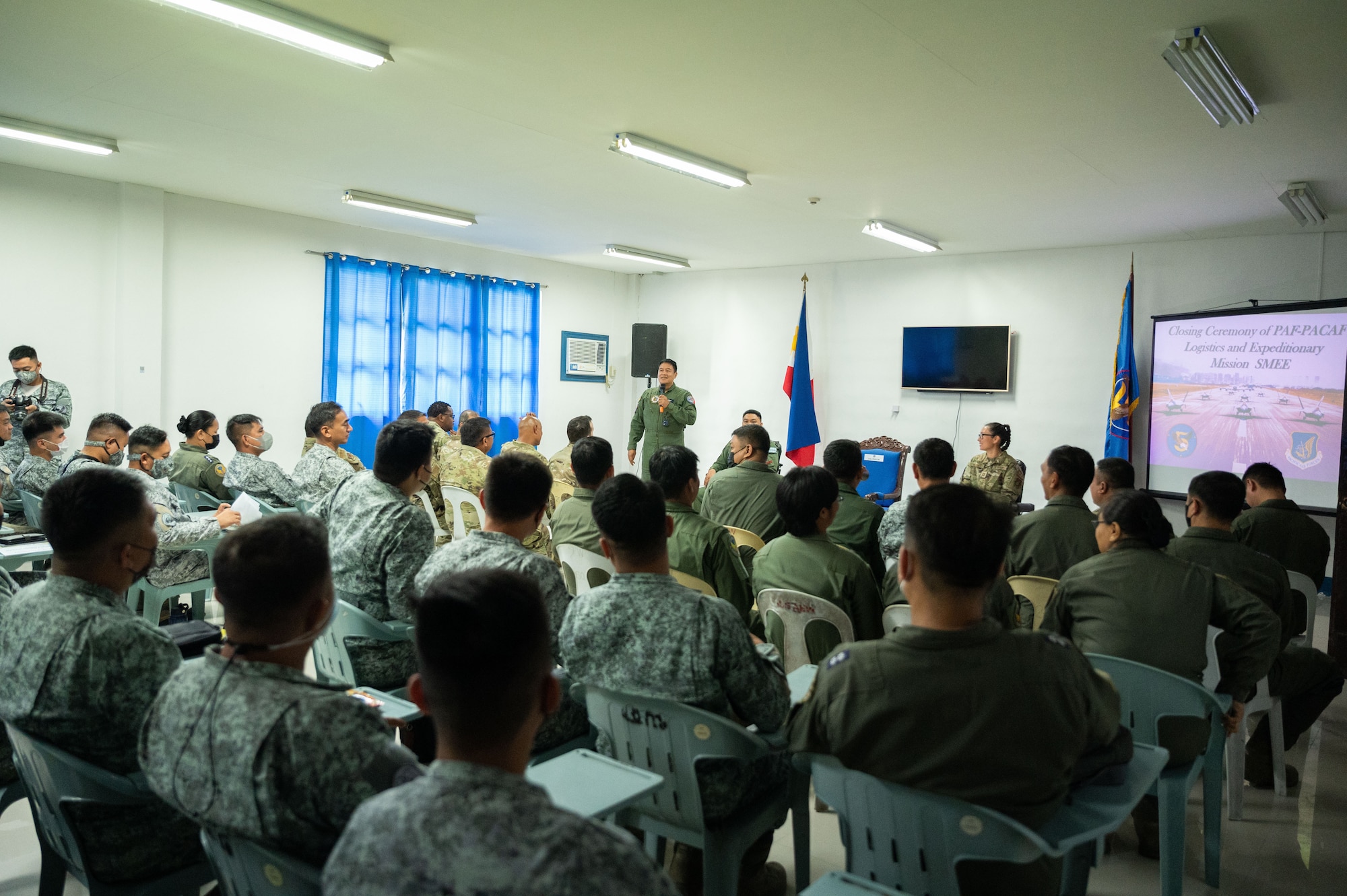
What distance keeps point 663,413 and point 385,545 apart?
240 inches

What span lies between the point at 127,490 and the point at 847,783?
5.37 feet

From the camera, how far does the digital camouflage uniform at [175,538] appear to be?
3.71m

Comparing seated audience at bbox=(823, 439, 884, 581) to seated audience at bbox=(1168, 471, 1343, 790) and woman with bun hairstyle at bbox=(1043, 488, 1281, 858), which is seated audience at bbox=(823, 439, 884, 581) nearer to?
seated audience at bbox=(1168, 471, 1343, 790)

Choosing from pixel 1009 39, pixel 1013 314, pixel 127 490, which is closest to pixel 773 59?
pixel 1009 39

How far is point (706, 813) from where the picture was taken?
1.95 metres

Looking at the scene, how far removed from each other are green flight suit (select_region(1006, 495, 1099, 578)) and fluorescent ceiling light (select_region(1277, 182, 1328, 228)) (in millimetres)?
3799

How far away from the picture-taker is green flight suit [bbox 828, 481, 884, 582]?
387cm

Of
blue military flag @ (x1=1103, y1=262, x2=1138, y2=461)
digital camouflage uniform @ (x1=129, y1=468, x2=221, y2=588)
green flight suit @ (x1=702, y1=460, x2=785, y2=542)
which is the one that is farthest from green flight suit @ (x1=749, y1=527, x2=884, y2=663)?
blue military flag @ (x1=1103, y1=262, x2=1138, y2=461)

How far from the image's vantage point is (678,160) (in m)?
5.52

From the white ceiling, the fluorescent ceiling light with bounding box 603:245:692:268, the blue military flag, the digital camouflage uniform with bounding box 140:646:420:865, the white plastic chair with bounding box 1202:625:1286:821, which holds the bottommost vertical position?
the white plastic chair with bounding box 1202:625:1286:821

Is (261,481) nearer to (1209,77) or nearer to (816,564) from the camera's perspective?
(816,564)

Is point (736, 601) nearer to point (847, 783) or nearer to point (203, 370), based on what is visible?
point (847, 783)

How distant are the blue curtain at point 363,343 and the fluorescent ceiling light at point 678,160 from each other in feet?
14.1

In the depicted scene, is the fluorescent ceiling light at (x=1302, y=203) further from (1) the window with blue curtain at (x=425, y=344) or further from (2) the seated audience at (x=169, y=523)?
(1) the window with blue curtain at (x=425, y=344)
